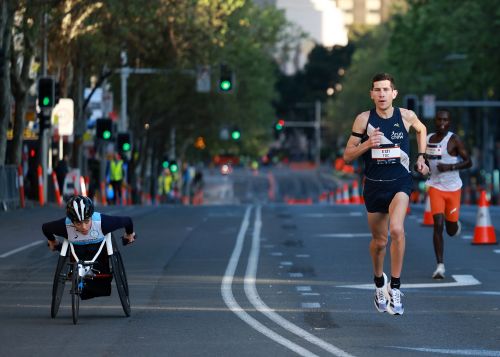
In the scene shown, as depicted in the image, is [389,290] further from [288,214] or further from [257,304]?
[288,214]

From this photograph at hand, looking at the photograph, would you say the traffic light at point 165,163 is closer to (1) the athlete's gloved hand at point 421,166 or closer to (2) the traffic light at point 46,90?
(2) the traffic light at point 46,90

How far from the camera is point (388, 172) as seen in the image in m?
14.3

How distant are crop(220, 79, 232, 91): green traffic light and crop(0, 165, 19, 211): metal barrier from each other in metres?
9.82

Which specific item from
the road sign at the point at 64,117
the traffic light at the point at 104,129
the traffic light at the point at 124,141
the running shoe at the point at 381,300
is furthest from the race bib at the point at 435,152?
the traffic light at the point at 124,141

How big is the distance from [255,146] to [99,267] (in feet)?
303

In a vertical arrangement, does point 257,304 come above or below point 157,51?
below

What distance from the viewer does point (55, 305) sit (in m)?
14.2

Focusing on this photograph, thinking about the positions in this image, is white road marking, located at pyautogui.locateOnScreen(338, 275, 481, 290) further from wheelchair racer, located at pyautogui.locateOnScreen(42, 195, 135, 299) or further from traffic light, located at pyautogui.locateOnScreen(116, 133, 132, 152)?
traffic light, located at pyautogui.locateOnScreen(116, 133, 132, 152)

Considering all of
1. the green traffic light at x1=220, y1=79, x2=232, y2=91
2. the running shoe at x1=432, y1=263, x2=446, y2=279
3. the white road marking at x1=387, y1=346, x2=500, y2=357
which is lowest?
the running shoe at x1=432, y1=263, x2=446, y2=279

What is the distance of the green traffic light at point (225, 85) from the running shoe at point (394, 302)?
37274mm

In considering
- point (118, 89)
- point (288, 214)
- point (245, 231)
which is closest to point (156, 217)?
point (288, 214)

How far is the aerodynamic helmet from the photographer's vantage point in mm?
13812

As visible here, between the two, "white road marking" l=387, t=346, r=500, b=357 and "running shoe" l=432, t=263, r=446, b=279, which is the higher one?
"white road marking" l=387, t=346, r=500, b=357

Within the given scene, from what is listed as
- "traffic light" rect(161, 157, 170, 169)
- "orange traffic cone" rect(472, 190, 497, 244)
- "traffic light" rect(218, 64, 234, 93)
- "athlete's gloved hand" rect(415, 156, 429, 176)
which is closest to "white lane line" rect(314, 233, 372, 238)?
"orange traffic cone" rect(472, 190, 497, 244)
